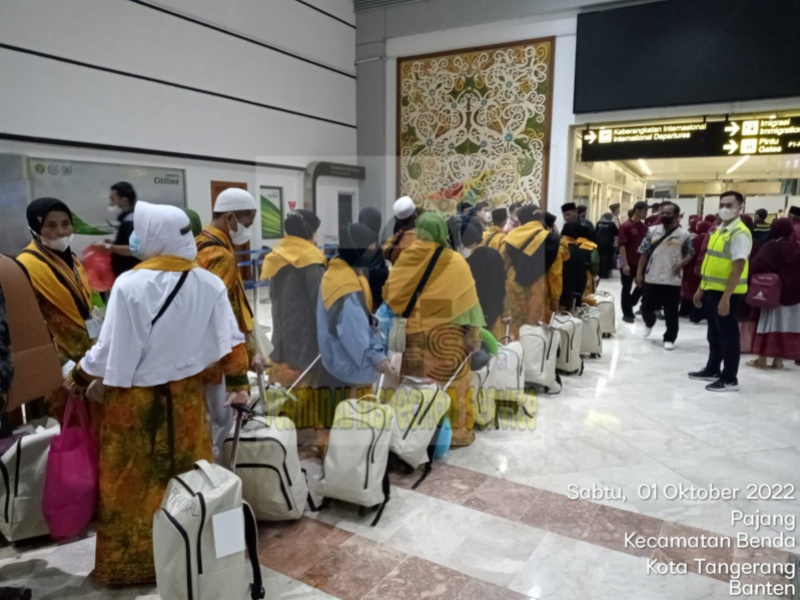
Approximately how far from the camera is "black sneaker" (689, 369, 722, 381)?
454 centimetres

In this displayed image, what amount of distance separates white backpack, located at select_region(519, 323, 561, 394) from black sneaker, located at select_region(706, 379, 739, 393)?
1426 millimetres

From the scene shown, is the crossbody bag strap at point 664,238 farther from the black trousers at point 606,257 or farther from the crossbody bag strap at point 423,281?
the black trousers at point 606,257

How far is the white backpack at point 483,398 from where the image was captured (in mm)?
3328

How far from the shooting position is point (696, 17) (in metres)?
7.25

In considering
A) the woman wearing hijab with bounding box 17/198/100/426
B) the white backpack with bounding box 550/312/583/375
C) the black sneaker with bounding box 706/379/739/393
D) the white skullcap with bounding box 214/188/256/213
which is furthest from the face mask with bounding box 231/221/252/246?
the black sneaker with bounding box 706/379/739/393

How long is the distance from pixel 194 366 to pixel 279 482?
706 mm

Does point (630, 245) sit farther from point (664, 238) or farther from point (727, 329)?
point (727, 329)

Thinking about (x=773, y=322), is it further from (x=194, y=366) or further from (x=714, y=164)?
(x=714, y=164)

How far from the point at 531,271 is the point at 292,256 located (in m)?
2.25

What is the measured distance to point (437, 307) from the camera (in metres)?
2.84

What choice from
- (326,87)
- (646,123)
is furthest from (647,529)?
(326,87)

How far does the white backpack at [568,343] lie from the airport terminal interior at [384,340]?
1.2 inches

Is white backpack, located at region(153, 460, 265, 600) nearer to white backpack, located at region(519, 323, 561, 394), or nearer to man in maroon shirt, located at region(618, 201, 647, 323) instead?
white backpack, located at region(519, 323, 561, 394)

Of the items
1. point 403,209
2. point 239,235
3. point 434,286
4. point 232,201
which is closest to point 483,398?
point 434,286
